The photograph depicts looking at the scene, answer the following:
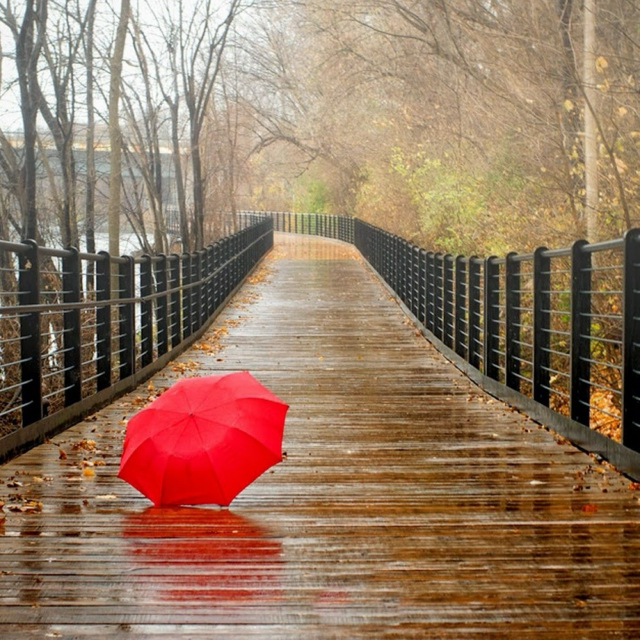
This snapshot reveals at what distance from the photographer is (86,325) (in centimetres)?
1255

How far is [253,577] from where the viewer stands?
440 cm

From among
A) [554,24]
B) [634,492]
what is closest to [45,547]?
[634,492]

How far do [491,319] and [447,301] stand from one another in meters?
3.97

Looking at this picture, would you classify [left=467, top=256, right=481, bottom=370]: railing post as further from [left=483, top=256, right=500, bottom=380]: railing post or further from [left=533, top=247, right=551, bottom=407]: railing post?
[left=533, top=247, right=551, bottom=407]: railing post

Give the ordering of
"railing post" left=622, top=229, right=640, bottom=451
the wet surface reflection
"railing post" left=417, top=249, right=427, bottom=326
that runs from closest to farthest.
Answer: the wet surface reflection → "railing post" left=622, top=229, right=640, bottom=451 → "railing post" left=417, top=249, right=427, bottom=326

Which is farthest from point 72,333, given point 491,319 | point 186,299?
point 186,299

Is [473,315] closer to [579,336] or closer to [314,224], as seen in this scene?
[579,336]

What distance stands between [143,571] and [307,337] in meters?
13.0

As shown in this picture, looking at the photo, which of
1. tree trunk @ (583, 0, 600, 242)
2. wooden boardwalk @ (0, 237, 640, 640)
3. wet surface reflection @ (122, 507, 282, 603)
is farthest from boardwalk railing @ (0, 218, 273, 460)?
tree trunk @ (583, 0, 600, 242)

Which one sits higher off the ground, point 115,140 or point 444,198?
point 115,140

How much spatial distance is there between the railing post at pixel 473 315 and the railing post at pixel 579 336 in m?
4.51

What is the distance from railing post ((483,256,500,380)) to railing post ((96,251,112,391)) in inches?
151

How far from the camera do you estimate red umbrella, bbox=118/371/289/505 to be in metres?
5.42

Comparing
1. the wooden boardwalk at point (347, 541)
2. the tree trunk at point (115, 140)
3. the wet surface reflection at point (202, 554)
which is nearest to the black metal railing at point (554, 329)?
the wooden boardwalk at point (347, 541)
